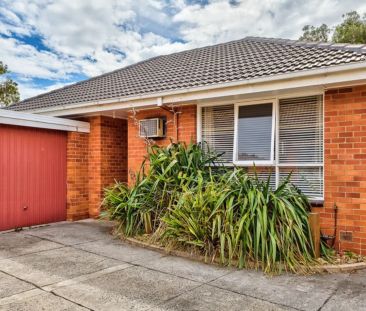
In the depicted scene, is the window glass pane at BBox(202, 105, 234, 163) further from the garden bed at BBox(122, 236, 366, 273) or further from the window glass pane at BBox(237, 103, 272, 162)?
the garden bed at BBox(122, 236, 366, 273)

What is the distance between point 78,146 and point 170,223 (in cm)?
449

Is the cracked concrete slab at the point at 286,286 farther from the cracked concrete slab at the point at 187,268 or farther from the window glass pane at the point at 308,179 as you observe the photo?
the window glass pane at the point at 308,179

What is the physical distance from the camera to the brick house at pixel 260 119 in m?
5.47

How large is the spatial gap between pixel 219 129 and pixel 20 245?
4690 millimetres

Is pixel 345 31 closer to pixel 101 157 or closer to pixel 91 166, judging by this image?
pixel 101 157

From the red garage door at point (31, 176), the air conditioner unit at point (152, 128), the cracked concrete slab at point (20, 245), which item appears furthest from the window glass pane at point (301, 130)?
the red garage door at point (31, 176)

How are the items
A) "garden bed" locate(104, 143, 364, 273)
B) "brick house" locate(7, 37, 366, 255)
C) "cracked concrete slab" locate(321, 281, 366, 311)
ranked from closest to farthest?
"cracked concrete slab" locate(321, 281, 366, 311)
"garden bed" locate(104, 143, 364, 273)
"brick house" locate(7, 37, 366, 255)

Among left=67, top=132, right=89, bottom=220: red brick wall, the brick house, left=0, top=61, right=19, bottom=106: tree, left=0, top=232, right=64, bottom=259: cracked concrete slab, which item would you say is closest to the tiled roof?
the brick house

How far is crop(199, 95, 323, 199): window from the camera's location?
19.8 feet

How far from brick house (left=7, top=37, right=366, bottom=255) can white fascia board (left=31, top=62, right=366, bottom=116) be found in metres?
0.02

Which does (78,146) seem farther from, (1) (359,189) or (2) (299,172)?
(1) (359,189)

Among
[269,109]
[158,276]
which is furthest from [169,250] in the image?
[269,109]

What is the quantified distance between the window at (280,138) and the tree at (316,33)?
20791 mm

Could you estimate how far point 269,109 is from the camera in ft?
21.2
